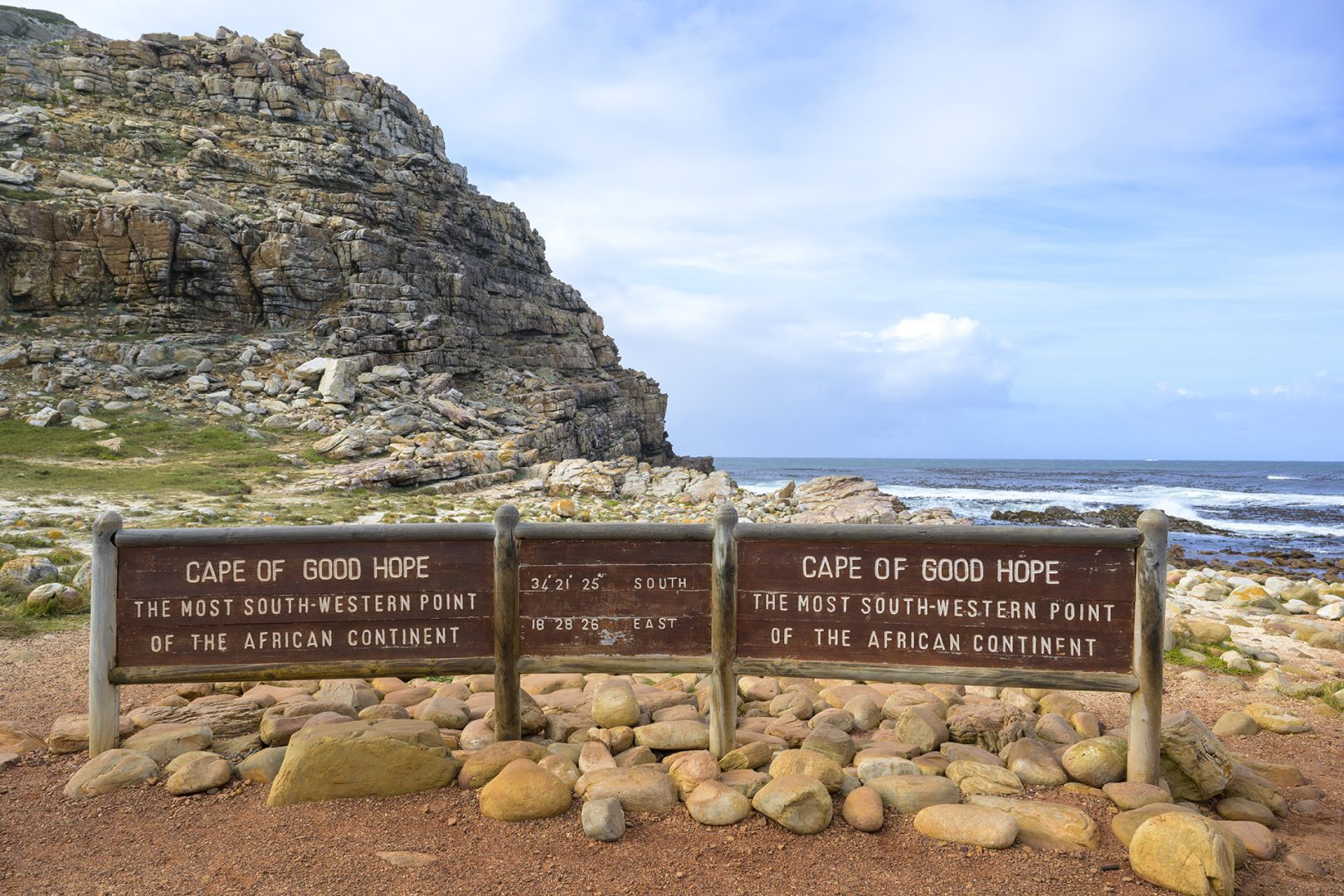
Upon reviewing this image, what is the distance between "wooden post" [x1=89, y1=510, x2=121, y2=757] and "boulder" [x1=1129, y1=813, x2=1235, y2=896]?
6078mm

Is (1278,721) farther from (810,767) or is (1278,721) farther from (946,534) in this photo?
(810,767)

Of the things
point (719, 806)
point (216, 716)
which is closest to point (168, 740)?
point (216, 716)

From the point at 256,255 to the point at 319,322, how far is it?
4987mm

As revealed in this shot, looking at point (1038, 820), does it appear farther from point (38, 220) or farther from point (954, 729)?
point (38, 220)

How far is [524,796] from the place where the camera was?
14.2 ft

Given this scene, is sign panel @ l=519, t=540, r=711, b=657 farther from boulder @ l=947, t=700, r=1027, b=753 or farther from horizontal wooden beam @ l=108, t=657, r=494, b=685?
boulder @ l=947, t=700, r=1027, b=753

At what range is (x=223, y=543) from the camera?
493 centimetres

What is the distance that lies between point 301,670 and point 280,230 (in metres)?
41.5

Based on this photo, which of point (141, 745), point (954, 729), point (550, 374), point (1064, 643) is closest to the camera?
point (1064, 643)

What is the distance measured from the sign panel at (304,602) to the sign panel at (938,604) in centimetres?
184

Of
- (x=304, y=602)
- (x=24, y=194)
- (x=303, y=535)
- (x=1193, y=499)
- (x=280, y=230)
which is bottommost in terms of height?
(x=1193, y=499)

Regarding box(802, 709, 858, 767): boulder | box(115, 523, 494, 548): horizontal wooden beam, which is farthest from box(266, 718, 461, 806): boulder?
box(802, 709, 858, 767): boulder

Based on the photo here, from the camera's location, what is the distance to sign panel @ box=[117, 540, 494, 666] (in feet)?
16.2

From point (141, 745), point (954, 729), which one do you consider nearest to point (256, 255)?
point (141, 745)
